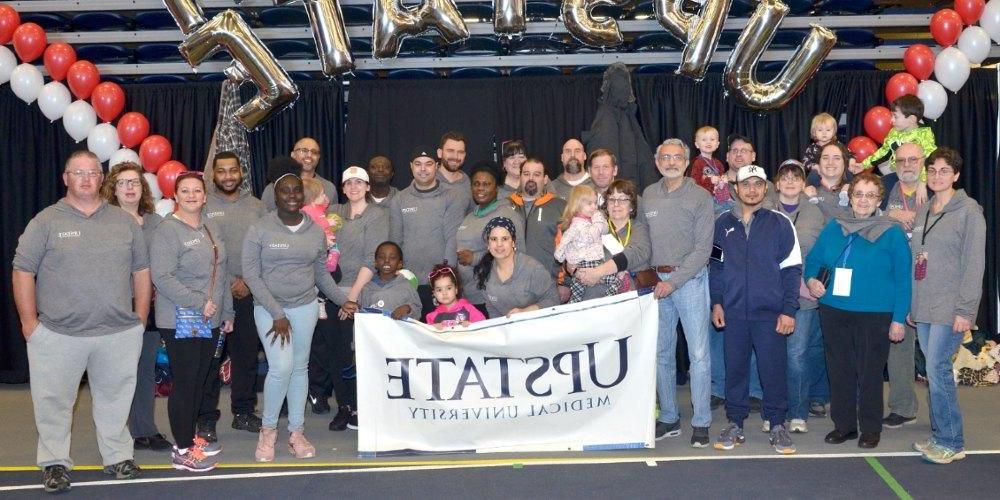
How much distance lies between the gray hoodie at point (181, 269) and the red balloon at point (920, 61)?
549cm

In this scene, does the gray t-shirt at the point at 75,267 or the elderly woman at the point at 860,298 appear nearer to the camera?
the gray t-shirt at the point at 75,267

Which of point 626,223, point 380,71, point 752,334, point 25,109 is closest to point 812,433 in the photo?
point 752,334

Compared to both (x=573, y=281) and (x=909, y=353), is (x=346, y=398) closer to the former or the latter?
(x=573, y=281)

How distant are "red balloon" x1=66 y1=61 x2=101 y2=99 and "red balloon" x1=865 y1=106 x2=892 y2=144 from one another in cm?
624

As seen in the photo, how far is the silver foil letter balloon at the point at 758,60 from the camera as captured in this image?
734 centimetres

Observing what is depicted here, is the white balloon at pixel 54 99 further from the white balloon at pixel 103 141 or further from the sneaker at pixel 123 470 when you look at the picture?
the sneaker at pixel 123 470

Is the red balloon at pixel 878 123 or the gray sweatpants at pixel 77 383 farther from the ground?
the red balloon at pixel 878 123

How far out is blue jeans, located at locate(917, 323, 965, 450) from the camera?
528 cm

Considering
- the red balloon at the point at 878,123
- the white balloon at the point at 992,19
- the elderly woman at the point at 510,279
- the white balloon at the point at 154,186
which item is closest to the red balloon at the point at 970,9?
the white balloon at the point at 992,19

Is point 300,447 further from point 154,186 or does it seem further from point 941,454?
point 941,454

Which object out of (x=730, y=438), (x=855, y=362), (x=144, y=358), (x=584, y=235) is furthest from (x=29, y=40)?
(x=855, y=362)

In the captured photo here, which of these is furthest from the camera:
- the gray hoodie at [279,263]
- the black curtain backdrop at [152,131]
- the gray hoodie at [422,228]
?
the black curtain backdrop at [152,131]

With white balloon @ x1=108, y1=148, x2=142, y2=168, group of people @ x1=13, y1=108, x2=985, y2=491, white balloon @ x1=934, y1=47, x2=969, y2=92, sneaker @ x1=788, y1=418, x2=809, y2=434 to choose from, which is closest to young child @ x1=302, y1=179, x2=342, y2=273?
group of people @ x1=13, y1=108, x2=985, y2=491

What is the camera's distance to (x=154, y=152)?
7.72m
